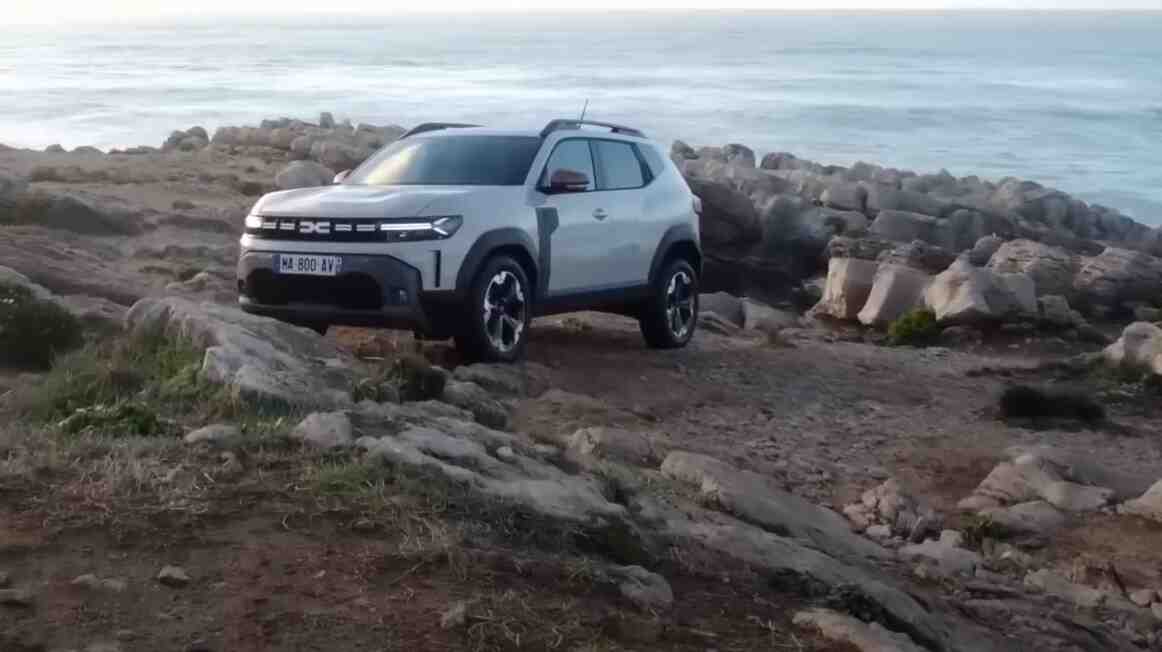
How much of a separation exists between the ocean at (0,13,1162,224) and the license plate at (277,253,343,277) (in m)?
38.1

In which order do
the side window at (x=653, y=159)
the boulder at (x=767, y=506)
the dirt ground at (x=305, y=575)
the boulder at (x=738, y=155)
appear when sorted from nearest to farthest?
the dirt ground at (x=305, y=575) < the boulder at (x=767, y=506) < the side window at (x=653, y=159) < the boulder at (x=738, y=155)

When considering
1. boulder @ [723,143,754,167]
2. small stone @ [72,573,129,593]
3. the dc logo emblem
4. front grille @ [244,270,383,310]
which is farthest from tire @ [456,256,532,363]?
boulder @ [723,143,754,167]

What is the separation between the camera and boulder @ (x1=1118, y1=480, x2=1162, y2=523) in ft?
32.1

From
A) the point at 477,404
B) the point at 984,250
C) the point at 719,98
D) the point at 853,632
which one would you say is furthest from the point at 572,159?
the point at 719,98

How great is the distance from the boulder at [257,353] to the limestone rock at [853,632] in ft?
8.95

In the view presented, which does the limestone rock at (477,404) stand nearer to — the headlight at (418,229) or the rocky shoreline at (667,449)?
the rocky shoreline at (667,449)

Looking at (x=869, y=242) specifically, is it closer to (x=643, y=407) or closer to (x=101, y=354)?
(x=643, y=407)

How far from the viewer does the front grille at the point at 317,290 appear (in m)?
10.5

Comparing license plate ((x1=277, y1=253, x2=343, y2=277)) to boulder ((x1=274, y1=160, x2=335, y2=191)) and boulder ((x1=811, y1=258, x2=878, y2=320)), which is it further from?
boulder ((x1=274, y1=160, x2=335, y2=191))

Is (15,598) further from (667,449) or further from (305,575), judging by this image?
(667,449)

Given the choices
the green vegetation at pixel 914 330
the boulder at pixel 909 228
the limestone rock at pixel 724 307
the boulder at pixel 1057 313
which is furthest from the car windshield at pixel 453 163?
the boulder at pixel 909 228

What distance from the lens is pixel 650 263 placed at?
1293 centimetres

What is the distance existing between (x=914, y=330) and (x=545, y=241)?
24.3 feet

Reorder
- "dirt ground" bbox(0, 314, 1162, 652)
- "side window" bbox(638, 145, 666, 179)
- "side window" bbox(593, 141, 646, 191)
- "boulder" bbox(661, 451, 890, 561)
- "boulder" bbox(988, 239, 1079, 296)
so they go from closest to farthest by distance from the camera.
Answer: "dirt ground" bbox(0, 314, 1162, 652), "boulder" bbox(661, 451, 890, 561), "side window" bbox(593, 141, 646, 191), "side window" bbox(638, 145, 666, 179), "boulder" bbox(988, 239, 1079, 296)
